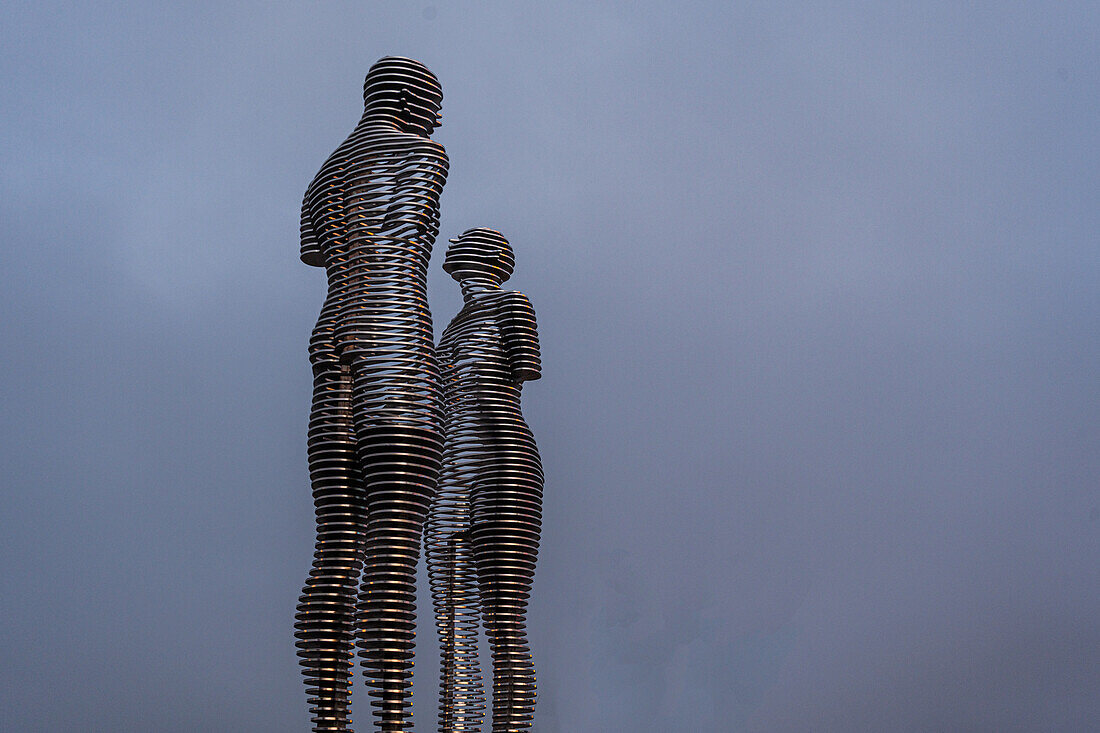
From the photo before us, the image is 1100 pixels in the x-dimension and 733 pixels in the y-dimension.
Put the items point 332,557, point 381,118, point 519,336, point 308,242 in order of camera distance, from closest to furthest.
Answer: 1. point 332,557
2. point 381,118
3. point 308,242
4. point 519,336

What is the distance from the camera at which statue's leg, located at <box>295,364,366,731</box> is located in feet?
27.6

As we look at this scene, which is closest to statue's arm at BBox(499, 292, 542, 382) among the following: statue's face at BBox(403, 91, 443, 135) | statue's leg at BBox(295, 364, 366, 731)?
statue's face at BBox(403, 91, 443, 135)

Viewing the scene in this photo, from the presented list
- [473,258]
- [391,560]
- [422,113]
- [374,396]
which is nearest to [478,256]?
[473,258]

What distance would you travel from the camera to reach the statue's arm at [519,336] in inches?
452

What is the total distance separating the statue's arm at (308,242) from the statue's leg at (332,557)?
117 cm

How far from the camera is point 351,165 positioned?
8.88m

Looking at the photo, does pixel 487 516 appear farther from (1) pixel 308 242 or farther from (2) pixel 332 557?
(1) pixel 308 242

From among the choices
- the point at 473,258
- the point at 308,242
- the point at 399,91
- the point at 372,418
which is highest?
the point at 399,91

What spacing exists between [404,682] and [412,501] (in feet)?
4.47

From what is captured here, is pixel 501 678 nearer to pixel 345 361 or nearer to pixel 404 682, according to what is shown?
pixel 404 682

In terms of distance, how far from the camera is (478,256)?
12.1 meters

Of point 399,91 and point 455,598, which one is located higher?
point 399,91

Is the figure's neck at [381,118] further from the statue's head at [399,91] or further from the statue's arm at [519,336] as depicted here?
the statue's arm at [519,336]

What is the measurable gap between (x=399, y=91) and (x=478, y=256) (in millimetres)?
3092
